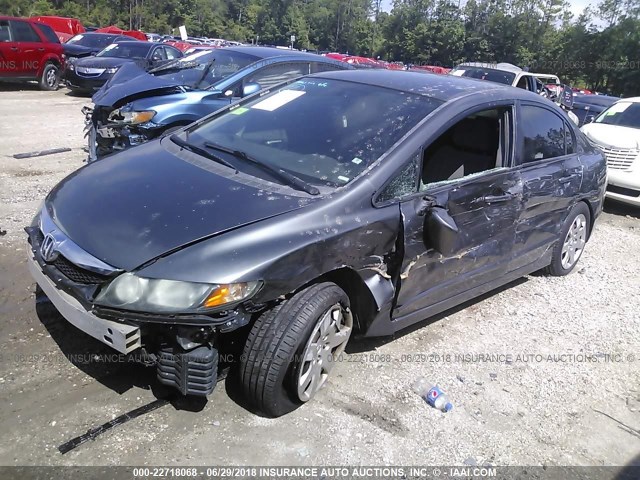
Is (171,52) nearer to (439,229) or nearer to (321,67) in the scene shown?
(321,67)

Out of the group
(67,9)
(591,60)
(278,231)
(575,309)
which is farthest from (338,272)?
(67,9)

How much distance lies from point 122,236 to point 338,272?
113 centimetres

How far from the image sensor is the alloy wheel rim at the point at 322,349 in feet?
9.79

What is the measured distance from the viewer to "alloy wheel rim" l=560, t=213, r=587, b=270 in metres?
5.25

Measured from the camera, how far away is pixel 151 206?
2.97m

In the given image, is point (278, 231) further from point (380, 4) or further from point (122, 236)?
point (380, 4)

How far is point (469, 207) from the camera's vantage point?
3707 millimetres

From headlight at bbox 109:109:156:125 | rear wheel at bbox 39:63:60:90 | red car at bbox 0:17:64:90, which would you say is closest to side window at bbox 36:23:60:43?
red car at bbox 0:17:64:90

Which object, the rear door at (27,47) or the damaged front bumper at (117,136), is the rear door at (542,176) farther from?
the rear door at (27,47)

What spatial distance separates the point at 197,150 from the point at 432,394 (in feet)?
6.83

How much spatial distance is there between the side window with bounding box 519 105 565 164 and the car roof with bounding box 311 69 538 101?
153 mm

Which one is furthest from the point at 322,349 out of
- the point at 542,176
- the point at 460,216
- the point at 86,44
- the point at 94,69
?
the point at 86,44

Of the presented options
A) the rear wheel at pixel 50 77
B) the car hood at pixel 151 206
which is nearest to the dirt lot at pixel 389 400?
the car hood at pixel 151 206

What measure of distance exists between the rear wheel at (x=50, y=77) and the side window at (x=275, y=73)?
31.7ft
